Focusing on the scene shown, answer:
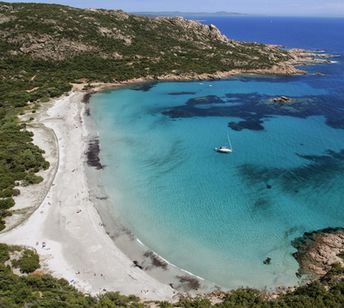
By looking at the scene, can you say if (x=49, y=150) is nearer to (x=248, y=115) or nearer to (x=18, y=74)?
(x=248, y=115)

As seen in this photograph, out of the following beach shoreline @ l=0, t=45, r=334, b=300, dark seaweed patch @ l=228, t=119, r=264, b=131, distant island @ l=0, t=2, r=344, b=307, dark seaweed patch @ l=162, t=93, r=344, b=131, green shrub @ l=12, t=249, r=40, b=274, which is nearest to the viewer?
distant island @ l=0, t=2, r=344, b=307

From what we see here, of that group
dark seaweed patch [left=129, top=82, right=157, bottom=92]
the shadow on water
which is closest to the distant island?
dark seaweed patch [left=129, top=82, right=157, bottom=92]

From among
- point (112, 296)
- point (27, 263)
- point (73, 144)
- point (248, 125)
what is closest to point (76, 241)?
point (27, 263)

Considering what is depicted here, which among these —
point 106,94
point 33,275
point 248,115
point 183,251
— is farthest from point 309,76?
point 33,275

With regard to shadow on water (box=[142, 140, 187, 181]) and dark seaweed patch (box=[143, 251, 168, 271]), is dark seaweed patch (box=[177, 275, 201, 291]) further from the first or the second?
shadow on water (box=[142, 140, 187, 181])

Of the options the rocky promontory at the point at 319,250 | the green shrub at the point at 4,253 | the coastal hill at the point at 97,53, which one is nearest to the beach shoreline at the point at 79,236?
the green shrub at the point at 4,253
